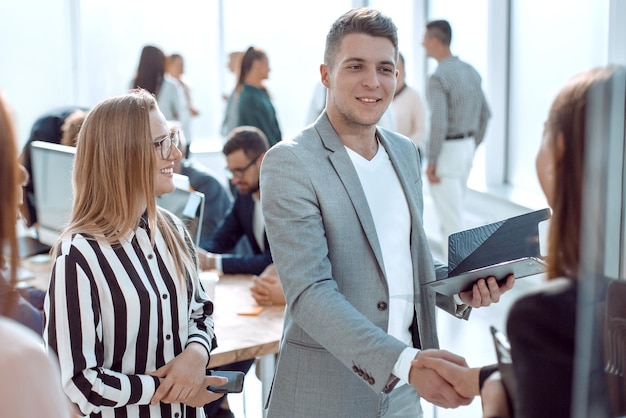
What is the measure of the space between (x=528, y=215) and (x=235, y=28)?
7.12 m

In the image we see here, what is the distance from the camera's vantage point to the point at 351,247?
1646 mm

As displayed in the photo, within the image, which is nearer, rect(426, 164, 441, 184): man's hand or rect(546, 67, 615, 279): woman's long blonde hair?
rect(546, 67, 615, 279): woman's long blonde hair

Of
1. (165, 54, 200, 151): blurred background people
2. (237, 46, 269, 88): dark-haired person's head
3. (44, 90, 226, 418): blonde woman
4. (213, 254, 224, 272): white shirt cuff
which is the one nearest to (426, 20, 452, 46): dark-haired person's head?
(237, 46, 269, 88): dark-haired person's head

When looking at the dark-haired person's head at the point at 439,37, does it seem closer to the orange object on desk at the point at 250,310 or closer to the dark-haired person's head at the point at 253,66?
the dark-haired person's head at the point at 253,66

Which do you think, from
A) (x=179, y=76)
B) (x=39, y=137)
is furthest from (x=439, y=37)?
(x=179, y=76)

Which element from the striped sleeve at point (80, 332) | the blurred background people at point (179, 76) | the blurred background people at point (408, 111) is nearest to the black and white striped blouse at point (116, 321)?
the striped sleeve at point (80, 332)

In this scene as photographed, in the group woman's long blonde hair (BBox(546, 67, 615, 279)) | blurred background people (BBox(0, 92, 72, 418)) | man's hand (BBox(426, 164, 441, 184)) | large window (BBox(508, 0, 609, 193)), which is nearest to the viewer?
blurred background people (BBox(0, 92, 72, 418))

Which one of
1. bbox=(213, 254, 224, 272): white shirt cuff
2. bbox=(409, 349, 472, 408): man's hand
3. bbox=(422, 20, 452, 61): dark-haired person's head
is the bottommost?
bbox=(213, 254, 224, 272): white shirt cuff

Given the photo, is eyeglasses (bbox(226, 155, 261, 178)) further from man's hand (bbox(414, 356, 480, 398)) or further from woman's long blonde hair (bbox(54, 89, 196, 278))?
man's hand (bbox(414, 356, 480, 398))

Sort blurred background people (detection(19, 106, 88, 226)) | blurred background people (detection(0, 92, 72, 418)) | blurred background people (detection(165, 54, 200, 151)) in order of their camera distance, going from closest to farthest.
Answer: blurred background people (detection(0, 92, 72, 418)) < blurred background people (detection(19, 106, 88, 226)) < blurred background people (detection(165, 54, 200, 151))

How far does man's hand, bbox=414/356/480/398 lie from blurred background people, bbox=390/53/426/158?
4172mm

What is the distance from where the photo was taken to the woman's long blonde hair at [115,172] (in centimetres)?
169

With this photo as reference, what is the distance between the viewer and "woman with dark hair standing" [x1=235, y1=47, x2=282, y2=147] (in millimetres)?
5781

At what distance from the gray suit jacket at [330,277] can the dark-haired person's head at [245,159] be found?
4.85 feet
